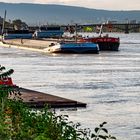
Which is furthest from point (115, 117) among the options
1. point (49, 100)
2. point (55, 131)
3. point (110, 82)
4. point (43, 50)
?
point (43, 50)

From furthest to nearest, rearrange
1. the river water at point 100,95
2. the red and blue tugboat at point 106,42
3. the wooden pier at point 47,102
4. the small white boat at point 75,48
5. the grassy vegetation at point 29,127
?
the red and blue tugboat at point 106,42 → the small white boat at point 75,48 → the wooden pier at point 47,102 → the river water at point 100,95 → the grassy vegetation at point 29,127

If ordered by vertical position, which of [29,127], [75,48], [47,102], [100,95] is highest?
[29,127]

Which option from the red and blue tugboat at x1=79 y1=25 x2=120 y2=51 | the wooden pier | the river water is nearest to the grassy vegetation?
the river water

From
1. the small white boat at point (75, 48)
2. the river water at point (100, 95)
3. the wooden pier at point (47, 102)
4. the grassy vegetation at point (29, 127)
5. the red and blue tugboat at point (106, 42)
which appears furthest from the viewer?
the red and blue tugboat at point (106, 42)

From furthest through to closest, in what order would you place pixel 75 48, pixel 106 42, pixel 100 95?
pixel 106 42
pixel 75 48
pixel 100 95

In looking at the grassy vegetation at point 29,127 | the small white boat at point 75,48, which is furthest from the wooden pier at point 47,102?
the small white boat at point 75,48

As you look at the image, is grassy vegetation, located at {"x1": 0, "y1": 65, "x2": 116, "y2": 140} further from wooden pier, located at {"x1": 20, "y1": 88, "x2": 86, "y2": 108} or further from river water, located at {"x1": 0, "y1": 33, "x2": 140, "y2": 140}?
wooden pier, located at {"x1": 20, "y1": 88, "x2": 86, "y2": 108}

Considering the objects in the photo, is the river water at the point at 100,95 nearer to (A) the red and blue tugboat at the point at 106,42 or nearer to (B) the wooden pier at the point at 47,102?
(B) the wooden pier at the point at 47,102

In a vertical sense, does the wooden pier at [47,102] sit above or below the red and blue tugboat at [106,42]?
above

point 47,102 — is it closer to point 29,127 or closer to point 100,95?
point 100,95

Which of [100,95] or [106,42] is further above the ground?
[100,95]

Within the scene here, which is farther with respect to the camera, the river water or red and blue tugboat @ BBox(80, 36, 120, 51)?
red and blue tugboat @ BBox(80, 36, 120, 51)

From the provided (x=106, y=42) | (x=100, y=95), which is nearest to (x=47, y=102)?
(x=100, y=95)

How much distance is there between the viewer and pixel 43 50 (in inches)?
4112
